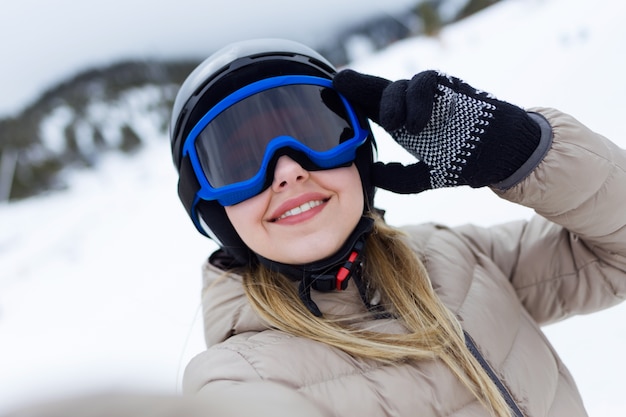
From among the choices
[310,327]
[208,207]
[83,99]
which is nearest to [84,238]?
[208,207]

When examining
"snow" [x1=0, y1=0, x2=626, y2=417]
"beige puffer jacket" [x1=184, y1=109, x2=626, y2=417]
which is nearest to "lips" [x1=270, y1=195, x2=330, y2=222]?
"beige puffer jacket" [x1=184, y1=109, x2=626, y2=417]

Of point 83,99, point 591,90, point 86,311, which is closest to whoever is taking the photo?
point 591,90

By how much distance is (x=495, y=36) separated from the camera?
7172 millimetres

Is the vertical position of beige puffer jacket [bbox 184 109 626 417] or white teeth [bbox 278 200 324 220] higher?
white teeth [bbox 278 200 324 220]

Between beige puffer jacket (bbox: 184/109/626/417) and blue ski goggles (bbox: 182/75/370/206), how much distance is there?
32cm

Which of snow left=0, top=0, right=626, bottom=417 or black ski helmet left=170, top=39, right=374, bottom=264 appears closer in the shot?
snow left=0, top=0, right=626, bottom=417

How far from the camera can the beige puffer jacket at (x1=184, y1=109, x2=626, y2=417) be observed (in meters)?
0.94

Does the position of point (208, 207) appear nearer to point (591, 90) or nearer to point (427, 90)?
point (427, 90)

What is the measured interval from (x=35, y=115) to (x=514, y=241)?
29427 millimetres

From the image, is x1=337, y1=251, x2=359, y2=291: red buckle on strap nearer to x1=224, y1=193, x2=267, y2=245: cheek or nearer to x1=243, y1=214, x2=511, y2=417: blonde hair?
x1=243, y1=214, x2=511, y2=417: blonde hair

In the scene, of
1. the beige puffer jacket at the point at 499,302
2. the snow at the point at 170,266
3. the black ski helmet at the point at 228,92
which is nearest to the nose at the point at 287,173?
the black ski helmet at the point at 228,92

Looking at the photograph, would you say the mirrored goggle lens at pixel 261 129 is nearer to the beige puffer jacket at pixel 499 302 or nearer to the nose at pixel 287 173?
the nose at pixel 287 173

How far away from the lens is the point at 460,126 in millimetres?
1111

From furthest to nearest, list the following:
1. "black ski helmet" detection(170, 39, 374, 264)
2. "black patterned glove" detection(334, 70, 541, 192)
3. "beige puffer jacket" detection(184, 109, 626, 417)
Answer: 1. "black ski helmet" detection(170, 39, 374, 264)
2. "black patterned glove" detection(334, 70, 541, 192)
3. "beige puffer jacket" detection(184, 109, 626, 417)
